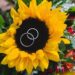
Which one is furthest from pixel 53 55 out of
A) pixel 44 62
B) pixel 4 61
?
pixel 4 61

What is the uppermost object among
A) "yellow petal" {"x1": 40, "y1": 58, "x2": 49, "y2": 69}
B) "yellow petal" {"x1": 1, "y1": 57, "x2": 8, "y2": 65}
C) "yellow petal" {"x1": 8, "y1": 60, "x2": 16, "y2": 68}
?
"yellow petal" {"x1": 1, "y1": 57, "x2": 8, "y2": 65}

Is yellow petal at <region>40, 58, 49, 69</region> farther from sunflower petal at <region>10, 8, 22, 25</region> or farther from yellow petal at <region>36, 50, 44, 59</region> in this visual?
sunflower petal at <region>10, 8, 22, 25</region>

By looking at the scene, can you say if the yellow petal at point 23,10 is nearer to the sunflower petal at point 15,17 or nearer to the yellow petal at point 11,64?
the sunflower petal at point 15,17

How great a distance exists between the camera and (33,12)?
103cm

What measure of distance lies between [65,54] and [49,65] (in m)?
0.07

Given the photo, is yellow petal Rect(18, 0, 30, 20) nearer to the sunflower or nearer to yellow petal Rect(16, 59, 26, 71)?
the sunflower

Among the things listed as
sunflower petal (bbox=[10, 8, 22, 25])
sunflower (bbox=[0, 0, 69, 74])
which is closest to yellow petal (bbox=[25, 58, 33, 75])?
sunflower (bbox=[0, 0, 69, 74])

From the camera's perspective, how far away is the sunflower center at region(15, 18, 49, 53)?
1051mm

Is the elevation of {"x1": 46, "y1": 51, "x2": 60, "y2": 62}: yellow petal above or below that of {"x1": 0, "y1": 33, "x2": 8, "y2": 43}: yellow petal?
below

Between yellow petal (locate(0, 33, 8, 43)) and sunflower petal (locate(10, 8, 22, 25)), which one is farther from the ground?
sunflower petal (locate(10, 8, 22, 25))

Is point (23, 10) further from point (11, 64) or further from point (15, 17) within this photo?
point (11, 64)

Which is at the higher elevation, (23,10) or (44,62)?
(23,10)

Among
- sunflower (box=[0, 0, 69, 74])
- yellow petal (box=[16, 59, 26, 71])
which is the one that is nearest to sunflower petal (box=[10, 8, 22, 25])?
sunflower (box=[0, 0, 69, 74])

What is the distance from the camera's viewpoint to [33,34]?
3.47ft
